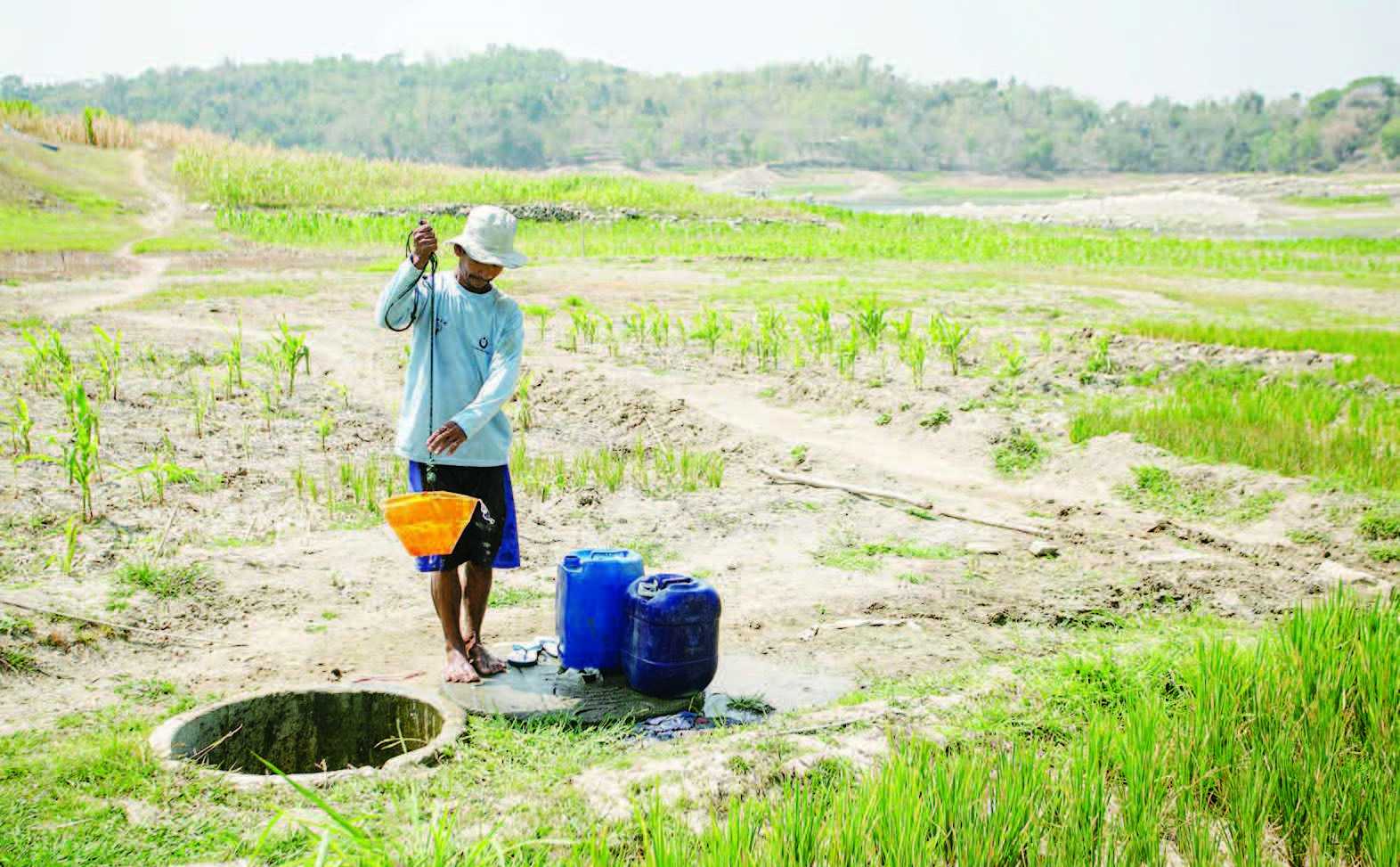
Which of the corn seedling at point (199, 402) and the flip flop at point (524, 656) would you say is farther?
the corn seedling at point (199, 402)

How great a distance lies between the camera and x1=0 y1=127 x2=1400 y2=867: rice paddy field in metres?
3.22

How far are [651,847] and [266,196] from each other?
33327mm

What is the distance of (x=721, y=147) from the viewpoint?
123m

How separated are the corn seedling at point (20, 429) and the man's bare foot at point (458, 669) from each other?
3653 mm

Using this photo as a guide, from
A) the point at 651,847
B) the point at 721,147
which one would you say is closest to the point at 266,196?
the point at 651,847

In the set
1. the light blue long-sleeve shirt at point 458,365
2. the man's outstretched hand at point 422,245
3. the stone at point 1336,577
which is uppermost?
the man's outstretched hand at point 422,245

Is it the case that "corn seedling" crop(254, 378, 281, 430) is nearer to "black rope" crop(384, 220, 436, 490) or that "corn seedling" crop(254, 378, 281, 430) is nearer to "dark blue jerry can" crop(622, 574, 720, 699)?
"black rope" crop(384, 220, 436, 490)

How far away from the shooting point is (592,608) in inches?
178

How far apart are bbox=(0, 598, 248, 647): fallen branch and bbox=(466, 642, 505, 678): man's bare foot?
1.07m

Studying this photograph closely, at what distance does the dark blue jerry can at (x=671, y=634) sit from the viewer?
427cm

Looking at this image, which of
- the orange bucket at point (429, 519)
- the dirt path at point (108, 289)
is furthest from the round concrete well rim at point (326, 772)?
the dirt path at point (108, 289)

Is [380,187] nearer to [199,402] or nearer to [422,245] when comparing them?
[199,402]

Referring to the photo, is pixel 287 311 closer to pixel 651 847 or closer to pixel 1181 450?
pixel 1181 450

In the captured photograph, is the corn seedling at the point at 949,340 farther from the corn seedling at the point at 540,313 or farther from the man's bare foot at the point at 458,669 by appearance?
the man's bare foot at the point at 458,669
